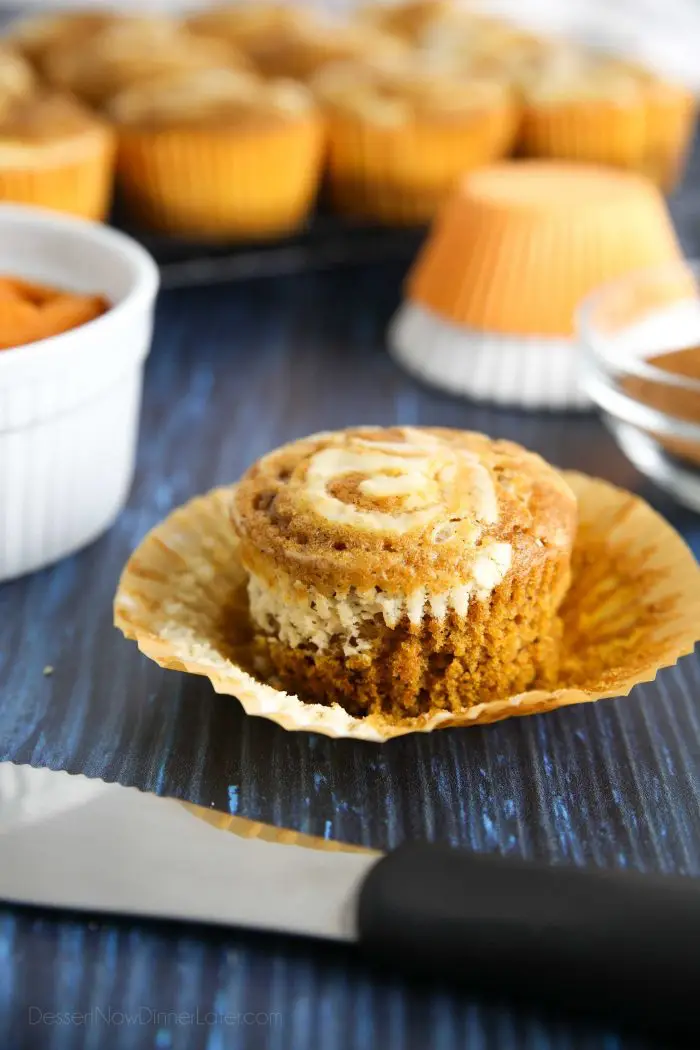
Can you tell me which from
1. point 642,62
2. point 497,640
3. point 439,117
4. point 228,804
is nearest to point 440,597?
point 497,640

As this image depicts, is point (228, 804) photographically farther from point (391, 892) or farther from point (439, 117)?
point (439, 117)

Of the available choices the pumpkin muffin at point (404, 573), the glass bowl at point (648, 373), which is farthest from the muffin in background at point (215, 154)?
the pumpkin muffin at point (404, 573)

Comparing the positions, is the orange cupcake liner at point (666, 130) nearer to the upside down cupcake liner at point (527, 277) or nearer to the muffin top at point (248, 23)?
the upside down cupcake liner at point (527, 277)

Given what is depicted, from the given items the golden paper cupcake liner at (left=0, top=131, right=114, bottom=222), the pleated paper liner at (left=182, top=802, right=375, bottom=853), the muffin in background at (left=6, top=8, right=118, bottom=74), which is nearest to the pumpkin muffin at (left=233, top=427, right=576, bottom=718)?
the pleated paper liner at (left=182, top=802, right=375, bottom=853)

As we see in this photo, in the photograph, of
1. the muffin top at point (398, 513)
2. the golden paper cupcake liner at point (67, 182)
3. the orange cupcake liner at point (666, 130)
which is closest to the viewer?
the muffin top at point (398, 513)

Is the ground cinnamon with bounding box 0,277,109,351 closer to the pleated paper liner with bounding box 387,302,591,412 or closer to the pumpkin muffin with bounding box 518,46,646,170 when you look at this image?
the pleated paper liner with bounding box 387,302,591,412

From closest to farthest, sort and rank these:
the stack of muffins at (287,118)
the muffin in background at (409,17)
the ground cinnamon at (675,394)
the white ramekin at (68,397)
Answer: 1. the white ramekin at (68,397)
2. the ground cinnamon at (675,394)
3. the stack of muffins at (287,118)
4. the muffin in background at (409,17)
